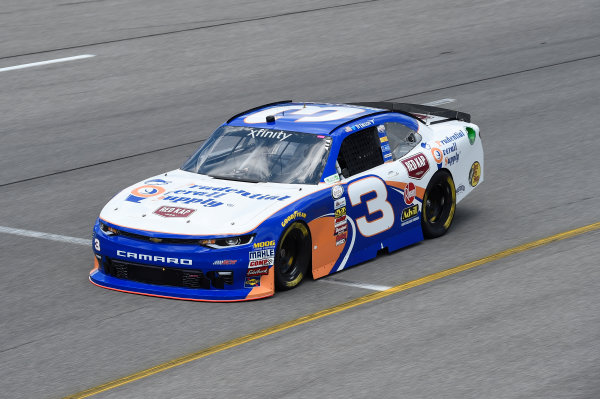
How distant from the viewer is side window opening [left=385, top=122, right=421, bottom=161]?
10.9 m

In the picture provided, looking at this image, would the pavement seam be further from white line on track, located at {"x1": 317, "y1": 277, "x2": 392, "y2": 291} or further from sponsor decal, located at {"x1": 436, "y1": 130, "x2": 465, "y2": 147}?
sponsor decal, located at {"x1": 436, "y1": 130, "x2": 465, "y2": 147}

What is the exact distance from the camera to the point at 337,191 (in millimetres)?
9945

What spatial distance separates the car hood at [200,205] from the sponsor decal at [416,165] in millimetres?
1374

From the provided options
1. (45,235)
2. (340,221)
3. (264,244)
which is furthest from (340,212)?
(45,235)

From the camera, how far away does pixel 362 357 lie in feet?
26.1

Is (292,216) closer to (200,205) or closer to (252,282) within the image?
(252,282)

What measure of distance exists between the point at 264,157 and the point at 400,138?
158cm

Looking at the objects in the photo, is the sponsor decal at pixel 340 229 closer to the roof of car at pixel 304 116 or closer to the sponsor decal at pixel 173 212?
the roof of car at pixel 304 116

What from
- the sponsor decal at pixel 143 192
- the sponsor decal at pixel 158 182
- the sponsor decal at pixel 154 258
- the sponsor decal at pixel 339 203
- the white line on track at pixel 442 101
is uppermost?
the sponsor decal at pixel 158 182

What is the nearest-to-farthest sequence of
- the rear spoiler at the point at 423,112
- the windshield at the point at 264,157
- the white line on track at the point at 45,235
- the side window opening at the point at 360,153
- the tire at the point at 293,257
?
1. the tire at the point at 293,257
2. the windshield at the point at 264,157
3. the side window opening at the point at 360,153
4. the white line on track at the point at 45,235
5. the rear spoiler at the point at 423,112

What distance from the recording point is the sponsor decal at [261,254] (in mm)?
9117

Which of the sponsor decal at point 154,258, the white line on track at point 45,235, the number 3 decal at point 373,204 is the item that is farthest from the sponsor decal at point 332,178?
the white line on track at point 45,235

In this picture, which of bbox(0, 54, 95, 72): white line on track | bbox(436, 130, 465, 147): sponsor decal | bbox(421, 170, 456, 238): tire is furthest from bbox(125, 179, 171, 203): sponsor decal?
bbox(0, 54, 95, 72): white line on track

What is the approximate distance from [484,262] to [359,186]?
142 cm
